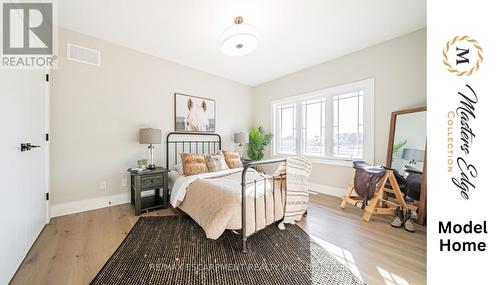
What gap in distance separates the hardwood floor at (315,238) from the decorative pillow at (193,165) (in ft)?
2.14

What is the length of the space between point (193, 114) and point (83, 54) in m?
1.76

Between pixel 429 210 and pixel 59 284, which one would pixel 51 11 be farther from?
pixel 429 210

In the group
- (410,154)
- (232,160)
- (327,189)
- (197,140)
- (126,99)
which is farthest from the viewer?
(197,140)

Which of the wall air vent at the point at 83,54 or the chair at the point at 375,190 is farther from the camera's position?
the wall air vent at the point at 83,54

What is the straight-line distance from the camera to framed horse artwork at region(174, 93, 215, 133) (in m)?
3.33

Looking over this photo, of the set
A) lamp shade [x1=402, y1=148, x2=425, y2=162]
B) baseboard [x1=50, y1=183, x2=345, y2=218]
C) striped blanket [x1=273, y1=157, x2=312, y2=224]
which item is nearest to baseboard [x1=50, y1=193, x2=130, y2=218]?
baseboard [x1=50, y1=183, x2=345, y2=218]

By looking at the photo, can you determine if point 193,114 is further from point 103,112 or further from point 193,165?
point 103,112

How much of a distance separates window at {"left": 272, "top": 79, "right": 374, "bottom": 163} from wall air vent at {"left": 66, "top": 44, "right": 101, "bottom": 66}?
3.38 metres

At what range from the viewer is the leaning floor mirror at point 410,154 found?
2248 millimetres

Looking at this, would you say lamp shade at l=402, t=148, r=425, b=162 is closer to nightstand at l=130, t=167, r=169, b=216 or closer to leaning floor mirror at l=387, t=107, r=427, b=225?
leaning floor mirror at l=387, t=107, r=427, b=225

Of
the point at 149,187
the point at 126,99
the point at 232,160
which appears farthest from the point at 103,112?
the point at 232,160

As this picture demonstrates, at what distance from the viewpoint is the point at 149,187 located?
2.51 meters

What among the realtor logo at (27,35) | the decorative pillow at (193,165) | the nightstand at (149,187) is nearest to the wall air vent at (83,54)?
the realtor logo at (27,35)

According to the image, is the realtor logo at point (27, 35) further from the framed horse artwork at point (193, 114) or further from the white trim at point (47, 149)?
the framed horse artwork at point (193, 114)
